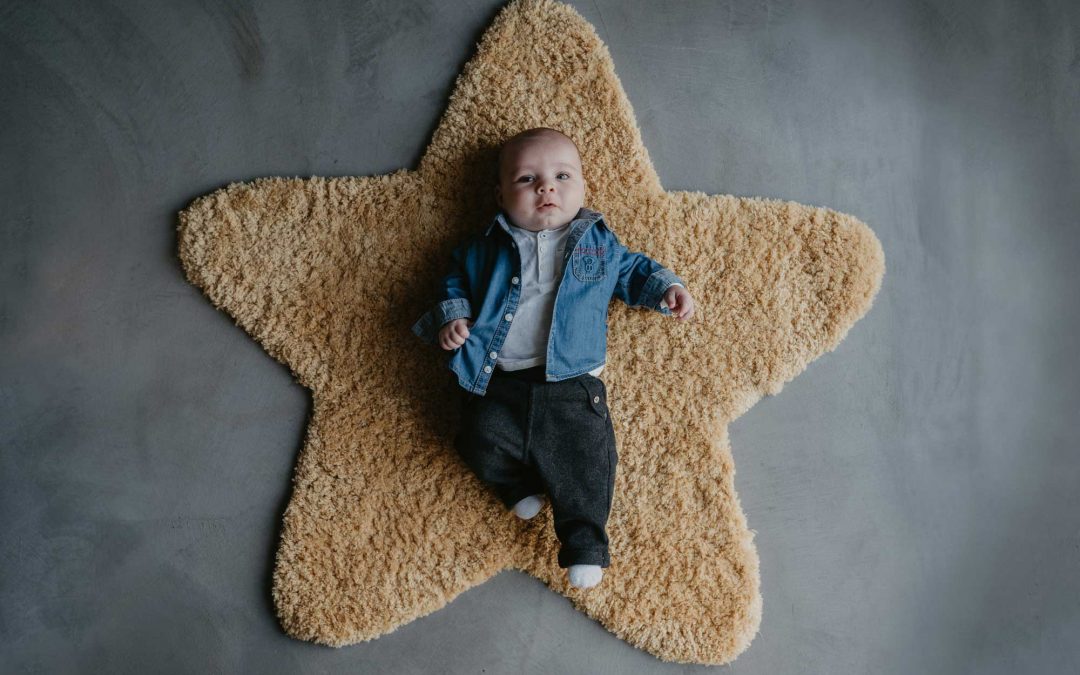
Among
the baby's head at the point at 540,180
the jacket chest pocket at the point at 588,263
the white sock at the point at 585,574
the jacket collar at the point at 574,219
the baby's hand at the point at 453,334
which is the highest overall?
the baby's head at the point at 540,180

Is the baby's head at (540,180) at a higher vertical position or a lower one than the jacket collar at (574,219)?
higher

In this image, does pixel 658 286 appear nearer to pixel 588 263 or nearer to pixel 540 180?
pixel 588 263

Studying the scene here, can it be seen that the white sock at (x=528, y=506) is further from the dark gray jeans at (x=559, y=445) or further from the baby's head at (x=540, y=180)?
the baby's head at (x=540, y=180)

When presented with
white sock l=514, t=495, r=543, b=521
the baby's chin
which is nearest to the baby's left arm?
the baby's chin

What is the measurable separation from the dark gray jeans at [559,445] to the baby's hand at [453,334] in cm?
11

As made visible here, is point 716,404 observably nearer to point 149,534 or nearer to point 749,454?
point 749,454

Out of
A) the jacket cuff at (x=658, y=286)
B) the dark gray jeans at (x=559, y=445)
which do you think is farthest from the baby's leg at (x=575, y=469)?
the jacket cuff at (x=658, y=286)

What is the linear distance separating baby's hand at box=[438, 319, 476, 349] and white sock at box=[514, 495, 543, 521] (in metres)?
0.32

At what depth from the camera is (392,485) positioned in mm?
1385

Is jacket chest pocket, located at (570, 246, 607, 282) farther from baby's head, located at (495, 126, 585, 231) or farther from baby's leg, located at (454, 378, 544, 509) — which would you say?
baby's leg, located at (454, 378, 544, 509)

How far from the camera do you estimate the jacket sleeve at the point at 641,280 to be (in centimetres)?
131

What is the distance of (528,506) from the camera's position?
4.42 ft

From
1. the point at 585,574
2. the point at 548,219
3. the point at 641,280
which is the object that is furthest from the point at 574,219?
the point at 585,574

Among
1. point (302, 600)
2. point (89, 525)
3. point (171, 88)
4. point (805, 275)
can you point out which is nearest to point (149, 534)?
point (89, 525)
